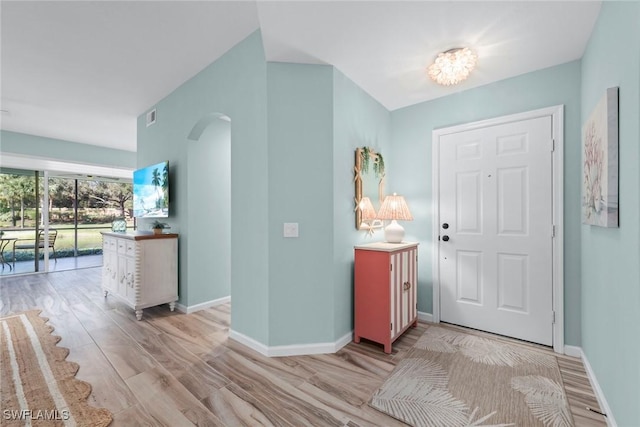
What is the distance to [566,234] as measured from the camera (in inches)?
86.5

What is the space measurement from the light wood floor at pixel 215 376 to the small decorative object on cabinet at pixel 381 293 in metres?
0.15

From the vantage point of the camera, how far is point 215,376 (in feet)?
6.25

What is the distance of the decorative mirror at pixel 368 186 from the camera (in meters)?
2.57

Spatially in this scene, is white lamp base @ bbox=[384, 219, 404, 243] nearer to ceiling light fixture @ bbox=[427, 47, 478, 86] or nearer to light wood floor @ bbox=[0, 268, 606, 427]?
light wood floor @ bbox=[0, 268, 606, 427]

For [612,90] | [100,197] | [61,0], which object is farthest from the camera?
[100,197]

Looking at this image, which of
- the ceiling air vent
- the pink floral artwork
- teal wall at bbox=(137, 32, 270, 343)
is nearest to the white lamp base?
teal wall at bbox=(137, 32, 270, 343)

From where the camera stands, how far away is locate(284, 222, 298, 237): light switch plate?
7.29 feet

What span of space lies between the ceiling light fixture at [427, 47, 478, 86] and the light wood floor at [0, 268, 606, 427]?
7.48 ft

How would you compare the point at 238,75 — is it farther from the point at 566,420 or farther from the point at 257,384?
the point at 566,420

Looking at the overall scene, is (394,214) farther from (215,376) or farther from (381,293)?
(215,376)

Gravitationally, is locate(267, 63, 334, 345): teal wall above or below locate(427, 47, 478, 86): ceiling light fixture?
below

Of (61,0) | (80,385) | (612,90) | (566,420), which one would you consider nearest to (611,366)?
(566,420)

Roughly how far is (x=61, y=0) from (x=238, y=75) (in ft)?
4.12

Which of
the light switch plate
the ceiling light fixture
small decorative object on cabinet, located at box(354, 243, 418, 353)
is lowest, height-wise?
small decorative object on cabinet, located at box(354, 243, 418, 353)
